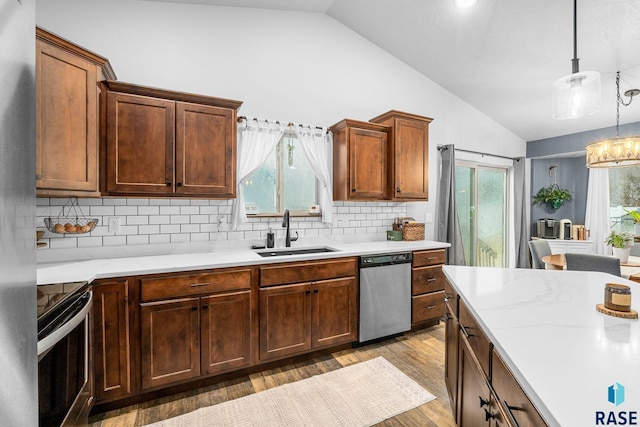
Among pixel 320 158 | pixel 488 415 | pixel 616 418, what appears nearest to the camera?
pixel 616 418

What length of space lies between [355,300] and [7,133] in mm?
2755

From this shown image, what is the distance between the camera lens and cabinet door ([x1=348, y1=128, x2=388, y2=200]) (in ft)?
10.8

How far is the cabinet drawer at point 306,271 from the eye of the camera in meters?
2.52

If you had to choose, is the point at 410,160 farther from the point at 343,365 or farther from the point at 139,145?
the point at 139,145

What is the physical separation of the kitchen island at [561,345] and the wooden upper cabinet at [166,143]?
206 centimetres

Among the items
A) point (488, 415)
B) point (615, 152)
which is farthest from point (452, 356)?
point (615, 152)

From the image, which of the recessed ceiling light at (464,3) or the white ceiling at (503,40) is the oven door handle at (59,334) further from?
the recessed ceiling light at (464,3)

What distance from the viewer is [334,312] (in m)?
2.82

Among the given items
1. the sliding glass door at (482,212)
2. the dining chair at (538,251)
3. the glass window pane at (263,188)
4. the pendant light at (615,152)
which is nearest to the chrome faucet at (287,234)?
the glass window pane at (263,188)

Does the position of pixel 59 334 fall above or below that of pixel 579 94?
below

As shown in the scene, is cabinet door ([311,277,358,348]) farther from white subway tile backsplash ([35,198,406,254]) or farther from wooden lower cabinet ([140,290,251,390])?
white subway tile backsplash ([35,198,406,254])

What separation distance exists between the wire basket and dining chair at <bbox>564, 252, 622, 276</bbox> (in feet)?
13.9

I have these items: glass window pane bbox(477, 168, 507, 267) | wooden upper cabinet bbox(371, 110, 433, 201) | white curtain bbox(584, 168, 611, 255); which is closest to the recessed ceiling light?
wooden upper cabinet bbox(371, 110, 433, 201)

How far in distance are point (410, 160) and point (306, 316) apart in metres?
2.14
